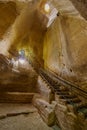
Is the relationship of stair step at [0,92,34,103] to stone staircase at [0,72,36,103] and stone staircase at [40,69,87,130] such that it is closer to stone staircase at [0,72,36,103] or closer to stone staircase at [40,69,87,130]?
stone staircase at [0,72,36,103]

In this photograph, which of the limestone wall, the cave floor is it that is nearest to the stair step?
the cave floor

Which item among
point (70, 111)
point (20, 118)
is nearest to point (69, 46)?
point (70, 111)

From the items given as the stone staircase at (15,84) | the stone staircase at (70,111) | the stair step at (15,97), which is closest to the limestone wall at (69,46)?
the stone staircase at (70,111)

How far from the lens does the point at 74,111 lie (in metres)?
6.73

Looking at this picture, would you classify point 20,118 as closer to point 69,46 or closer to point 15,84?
point 15,84

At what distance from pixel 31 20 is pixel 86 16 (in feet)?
35.9

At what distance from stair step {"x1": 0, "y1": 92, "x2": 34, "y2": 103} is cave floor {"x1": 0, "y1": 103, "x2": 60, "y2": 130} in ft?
1.56

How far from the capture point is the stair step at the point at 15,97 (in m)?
9.83

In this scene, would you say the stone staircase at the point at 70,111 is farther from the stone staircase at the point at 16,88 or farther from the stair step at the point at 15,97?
the stone staircase at the point at 16,88

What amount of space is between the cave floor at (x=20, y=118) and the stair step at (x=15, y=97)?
1.56 ft

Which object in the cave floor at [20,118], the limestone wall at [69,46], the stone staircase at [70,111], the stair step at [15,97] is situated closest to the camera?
the stone staircase at [70,111]

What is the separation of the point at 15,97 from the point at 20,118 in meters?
2.22

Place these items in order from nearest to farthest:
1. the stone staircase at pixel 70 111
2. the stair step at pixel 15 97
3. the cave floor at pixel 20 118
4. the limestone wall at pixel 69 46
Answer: the stone staircase at pixel 70 111 < the cave floor at pixel 20 118 < the limestone wall at pixel 69 46 < the stair step at pixel 15 97

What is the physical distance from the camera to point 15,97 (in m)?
9.94
